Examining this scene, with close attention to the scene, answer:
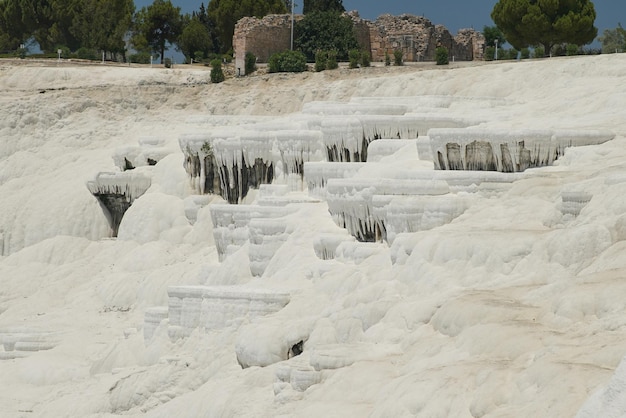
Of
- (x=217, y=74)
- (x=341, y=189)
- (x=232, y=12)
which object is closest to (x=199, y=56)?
(x=232, y=12)

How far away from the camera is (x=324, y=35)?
4997 centimetres

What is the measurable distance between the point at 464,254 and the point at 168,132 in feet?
70.3

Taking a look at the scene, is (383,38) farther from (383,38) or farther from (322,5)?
(322,5)

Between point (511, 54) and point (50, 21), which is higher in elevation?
point (50, 21)

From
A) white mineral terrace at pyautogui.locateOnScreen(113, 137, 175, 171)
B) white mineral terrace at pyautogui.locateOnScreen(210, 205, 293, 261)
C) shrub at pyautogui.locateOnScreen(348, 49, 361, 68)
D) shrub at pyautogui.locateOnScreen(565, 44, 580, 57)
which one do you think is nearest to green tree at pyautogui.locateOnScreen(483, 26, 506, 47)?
shrub at pyautogui.locateOnScreen(348, 49, 361, 68)

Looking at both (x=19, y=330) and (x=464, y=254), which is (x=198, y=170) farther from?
(x=464, y=254)

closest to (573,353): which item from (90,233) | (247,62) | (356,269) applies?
(356,269)

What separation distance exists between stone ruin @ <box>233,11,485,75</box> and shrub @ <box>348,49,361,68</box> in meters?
2.36

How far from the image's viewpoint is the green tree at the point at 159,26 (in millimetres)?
60844

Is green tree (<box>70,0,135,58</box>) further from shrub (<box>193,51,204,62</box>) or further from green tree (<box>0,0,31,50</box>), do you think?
shrub (<box>193,51,204,62</box>)

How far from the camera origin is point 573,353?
14414 millimetres

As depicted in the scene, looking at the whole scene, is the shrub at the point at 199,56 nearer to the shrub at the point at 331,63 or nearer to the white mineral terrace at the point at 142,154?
the shrub at the point at 331,63

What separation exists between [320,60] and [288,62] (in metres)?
0.96

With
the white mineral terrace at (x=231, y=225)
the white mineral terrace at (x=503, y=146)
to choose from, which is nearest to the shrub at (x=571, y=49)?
the white mineral terrace at (x=231, y=225)
